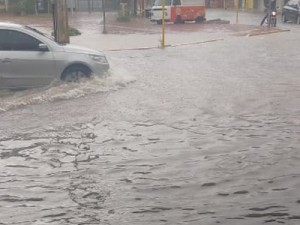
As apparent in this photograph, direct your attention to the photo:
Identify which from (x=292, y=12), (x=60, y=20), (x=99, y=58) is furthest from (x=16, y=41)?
(x=292, y=12)

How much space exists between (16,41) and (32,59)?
1.50 ft

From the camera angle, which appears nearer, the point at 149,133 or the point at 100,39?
the point at 149,133

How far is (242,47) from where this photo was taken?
862 inches

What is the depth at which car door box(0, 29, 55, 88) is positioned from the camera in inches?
443

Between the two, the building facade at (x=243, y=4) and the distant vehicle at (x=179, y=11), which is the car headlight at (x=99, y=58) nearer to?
the distant vehicle at (x=179, y=11)

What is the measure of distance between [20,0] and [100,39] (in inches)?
849

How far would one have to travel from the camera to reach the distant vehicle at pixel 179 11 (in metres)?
38.1

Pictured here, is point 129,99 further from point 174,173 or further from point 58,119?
point 174,173

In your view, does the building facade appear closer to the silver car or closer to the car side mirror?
the silver car

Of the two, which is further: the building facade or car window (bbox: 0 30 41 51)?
the building facade

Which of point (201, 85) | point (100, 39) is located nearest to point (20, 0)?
point (100, 39)

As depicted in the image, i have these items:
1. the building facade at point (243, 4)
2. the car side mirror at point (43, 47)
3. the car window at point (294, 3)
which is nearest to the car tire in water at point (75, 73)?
the car side mirror at point (43, 47)

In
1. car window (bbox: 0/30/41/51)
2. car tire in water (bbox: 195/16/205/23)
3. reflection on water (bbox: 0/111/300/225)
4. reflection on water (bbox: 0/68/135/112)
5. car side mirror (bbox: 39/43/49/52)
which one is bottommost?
reflection on water (bbox: 0/111/300/225)

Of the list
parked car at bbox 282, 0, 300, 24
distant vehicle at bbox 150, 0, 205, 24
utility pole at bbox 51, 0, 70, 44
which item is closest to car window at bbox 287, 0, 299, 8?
parked car at bbox 282, 0, 300, 24
